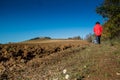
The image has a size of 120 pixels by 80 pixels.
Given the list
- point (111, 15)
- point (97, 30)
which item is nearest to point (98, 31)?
point (97, 30)

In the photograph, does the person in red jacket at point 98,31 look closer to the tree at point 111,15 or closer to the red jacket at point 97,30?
the red jacket at point 97,30

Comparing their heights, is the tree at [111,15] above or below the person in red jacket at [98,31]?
above

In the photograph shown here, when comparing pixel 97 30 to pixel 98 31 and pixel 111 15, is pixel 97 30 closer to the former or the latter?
pixel 98 31

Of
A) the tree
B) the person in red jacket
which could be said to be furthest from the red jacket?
the tree

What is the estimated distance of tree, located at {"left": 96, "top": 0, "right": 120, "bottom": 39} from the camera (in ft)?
79.9

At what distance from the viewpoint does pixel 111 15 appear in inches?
996

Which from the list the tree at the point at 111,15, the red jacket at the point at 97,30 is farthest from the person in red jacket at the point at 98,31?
the tree at the point at 111,15

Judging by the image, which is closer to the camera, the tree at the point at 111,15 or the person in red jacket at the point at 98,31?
the person in red jacket at the point at 98,31

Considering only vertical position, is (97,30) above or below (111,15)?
below

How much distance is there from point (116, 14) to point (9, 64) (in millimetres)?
15097

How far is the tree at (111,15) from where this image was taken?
24.3 meters

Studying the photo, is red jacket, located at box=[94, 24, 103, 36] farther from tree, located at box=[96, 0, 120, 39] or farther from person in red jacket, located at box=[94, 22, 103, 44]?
tree, located at box=[96, 0, 120, 39]

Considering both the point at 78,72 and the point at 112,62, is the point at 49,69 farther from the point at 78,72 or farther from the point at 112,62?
the point at 112,62

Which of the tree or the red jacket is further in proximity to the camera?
the tree
